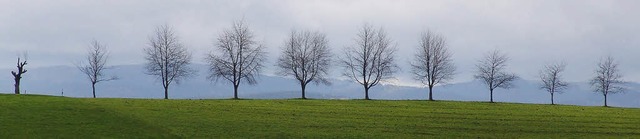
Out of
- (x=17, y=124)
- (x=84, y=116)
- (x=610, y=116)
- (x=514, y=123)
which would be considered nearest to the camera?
(x=17, y=124)

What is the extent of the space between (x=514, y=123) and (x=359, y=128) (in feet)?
54.3

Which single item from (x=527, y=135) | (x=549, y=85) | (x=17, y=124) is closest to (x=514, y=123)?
(x=527, y=135)

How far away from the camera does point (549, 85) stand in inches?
5074

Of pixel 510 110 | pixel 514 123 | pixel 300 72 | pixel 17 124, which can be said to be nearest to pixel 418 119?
pixel 514 123

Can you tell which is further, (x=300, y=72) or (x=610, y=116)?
(x=300, y=72)

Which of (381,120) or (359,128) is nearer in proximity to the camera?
(359,128)

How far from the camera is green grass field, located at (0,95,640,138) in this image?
46.6m

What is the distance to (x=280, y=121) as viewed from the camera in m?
55.8

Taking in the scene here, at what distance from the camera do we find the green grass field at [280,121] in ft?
153

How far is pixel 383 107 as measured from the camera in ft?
248

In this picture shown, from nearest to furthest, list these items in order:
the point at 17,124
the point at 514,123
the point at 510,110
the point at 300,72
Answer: the point at 17,124 < the point at 514,123 < the point at 510,110 < the point at 300,72

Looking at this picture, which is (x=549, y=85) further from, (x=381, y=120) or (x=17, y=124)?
(x=17, y=124)

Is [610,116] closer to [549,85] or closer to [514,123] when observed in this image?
[514,123]

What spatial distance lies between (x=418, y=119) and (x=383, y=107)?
46.1 ft
